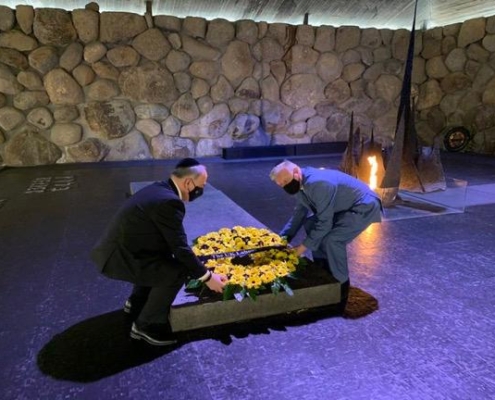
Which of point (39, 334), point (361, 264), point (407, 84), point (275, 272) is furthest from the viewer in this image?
point (407, 84)

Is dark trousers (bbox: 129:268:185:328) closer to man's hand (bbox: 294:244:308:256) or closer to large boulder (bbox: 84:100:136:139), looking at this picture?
man's hand (bbox: 294:244:308:256)

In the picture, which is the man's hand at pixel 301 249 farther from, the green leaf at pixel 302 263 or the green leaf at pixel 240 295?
the green leaf at pixel 240 295

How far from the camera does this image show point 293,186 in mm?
2305

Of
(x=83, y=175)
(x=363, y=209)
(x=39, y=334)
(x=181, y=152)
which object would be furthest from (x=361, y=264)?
(x=181, y=152)

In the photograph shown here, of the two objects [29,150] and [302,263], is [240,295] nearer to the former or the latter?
[302,263]

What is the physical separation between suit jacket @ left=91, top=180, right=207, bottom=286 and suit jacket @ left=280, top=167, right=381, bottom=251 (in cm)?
75

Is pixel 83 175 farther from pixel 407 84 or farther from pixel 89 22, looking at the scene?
pixel 407 84

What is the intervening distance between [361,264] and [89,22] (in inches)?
240

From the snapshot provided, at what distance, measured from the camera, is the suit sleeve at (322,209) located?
2.29m

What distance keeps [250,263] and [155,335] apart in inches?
27.6

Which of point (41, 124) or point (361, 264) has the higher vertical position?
point (41, 124)

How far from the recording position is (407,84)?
412cm

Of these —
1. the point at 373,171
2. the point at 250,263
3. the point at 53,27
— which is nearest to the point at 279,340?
the point at 250,263

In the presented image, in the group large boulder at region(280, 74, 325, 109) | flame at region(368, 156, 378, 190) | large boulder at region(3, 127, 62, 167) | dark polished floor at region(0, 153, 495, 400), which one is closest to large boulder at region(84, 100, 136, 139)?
large boulder at region(3, 127, 62, 167)
